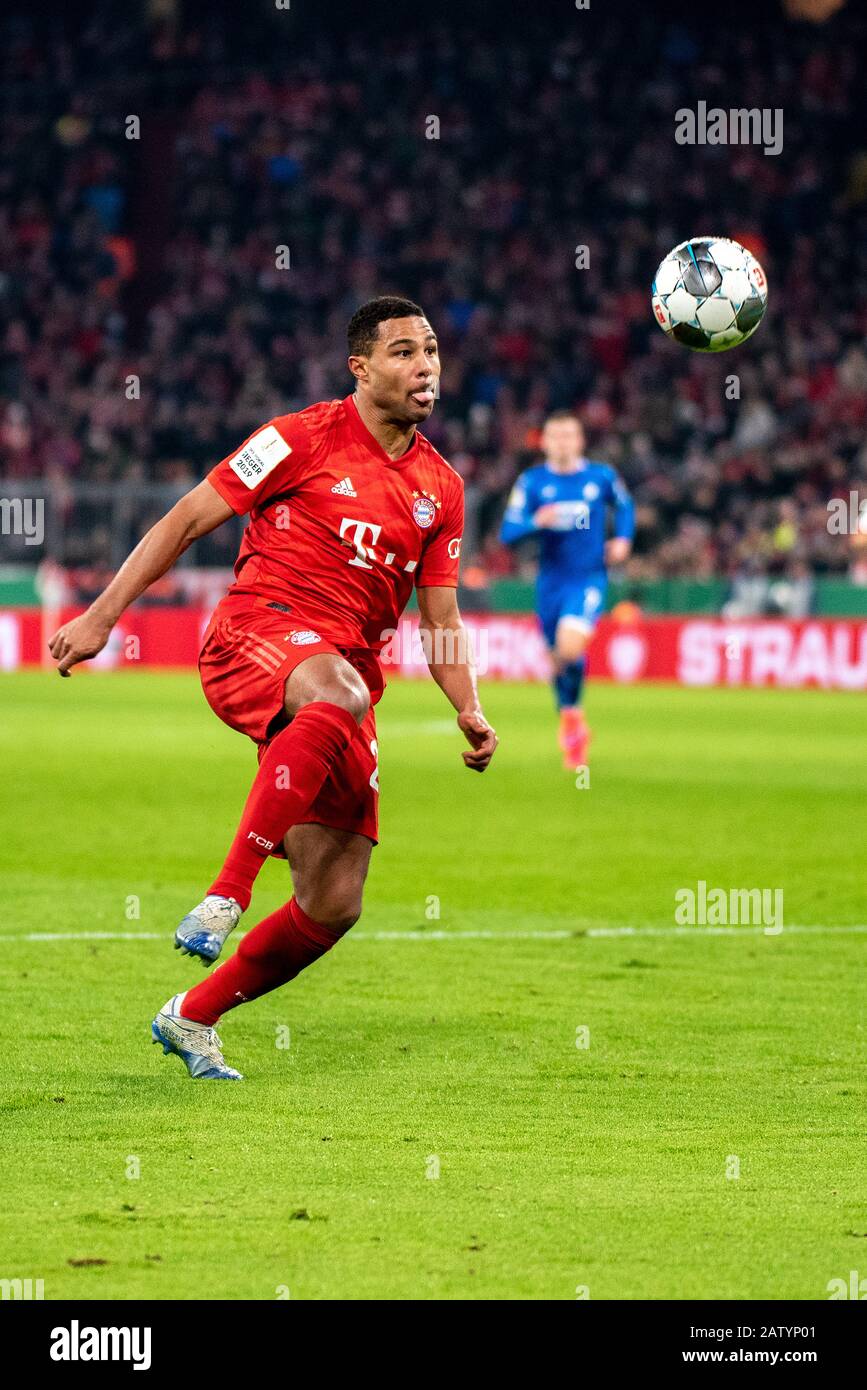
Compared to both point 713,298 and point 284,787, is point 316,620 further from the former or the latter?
point 713,298

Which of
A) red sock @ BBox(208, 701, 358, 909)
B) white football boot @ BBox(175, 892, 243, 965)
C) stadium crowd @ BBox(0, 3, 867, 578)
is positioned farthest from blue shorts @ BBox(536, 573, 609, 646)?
stadium crowd @ BBox(0, 3, 867, 578)

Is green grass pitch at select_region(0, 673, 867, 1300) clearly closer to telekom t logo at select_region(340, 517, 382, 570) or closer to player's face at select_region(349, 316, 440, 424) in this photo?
telekom t logo at select_region(340, 517, 382, 570)

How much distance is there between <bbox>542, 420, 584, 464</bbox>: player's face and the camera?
16.5 m

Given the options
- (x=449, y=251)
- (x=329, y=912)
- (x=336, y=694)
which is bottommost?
(x=329, y=912)

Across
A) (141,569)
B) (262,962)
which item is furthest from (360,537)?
(262,962)

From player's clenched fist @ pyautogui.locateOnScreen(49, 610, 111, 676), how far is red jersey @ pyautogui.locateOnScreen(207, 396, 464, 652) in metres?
0.63

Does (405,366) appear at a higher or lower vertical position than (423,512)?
higher

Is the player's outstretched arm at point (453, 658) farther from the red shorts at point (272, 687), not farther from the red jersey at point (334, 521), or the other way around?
the red shorts at point (272, 687)

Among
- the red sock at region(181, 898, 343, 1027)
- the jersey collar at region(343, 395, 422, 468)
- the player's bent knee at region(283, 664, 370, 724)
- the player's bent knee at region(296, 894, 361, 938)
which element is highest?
the jersey collar at region(343, 395, 422, 468)

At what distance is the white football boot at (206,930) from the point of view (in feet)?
17.7

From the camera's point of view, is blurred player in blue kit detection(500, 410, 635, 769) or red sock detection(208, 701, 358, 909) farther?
blurred player in blue kit detection(500, 410, 635, 769)

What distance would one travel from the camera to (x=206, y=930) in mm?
5414

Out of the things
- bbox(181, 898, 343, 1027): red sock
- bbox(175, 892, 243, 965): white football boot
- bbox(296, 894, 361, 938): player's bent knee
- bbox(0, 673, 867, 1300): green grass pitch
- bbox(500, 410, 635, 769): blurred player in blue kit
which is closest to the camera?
bbox(0, 673, 867, 1300): green grass pitch

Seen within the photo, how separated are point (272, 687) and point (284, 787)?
39cm
